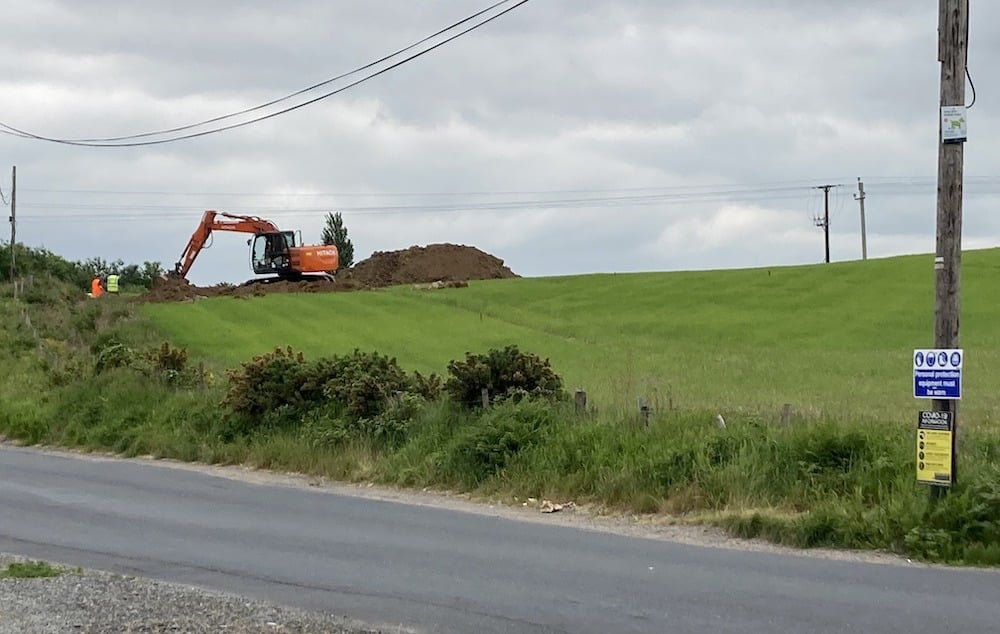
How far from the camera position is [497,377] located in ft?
63.7

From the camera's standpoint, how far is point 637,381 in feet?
97.2

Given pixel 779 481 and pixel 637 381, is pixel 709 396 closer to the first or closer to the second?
pixel 637 381

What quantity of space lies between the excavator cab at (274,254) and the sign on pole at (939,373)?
45582 millimetres

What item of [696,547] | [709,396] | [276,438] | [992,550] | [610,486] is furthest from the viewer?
[709,396]

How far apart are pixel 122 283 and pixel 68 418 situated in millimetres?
69611

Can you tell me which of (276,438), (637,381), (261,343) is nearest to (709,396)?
(637,381)

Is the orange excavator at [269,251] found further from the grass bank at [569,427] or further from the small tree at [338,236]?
the small tree at [338,236]

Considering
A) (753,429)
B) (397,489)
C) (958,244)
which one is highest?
(958,244)

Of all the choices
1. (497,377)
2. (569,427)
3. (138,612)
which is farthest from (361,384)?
(138,612)

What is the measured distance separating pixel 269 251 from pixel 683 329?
2119cm

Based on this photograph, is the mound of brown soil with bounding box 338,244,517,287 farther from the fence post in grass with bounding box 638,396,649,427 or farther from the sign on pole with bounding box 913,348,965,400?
the sign on pole with bounding box 913,348,965,400

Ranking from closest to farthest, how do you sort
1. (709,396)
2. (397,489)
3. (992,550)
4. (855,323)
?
1. (992,550)
2. (397,489)
3. (709,396)
4. (855,323)

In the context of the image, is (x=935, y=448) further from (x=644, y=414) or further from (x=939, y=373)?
(x=644, y=414)

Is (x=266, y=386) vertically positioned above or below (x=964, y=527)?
above
